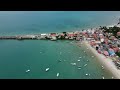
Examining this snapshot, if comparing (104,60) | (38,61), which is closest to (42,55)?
(38,61)

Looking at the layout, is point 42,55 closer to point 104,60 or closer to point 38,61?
point 38,61

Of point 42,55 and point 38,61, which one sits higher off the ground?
point 42,55

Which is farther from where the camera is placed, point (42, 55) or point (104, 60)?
point (104, 60)

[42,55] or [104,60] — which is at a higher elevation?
[42,55]

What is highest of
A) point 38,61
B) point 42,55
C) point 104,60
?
point 42,55

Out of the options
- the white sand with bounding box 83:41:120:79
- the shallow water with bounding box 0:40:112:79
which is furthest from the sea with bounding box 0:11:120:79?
the white sand with bounding box 83:41:120:79

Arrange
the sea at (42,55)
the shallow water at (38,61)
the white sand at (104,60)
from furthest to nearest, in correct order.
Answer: the white sand at (104,60)
the shallow water at (38,61)
the sea at (42,55)

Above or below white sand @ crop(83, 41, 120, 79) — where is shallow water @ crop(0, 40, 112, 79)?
above

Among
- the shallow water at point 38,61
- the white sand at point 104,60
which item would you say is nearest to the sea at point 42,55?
the shallow water at point 38,61

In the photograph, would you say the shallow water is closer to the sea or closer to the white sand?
the sea

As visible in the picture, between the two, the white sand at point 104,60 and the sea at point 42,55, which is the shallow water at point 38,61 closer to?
the sea at point 42,55
